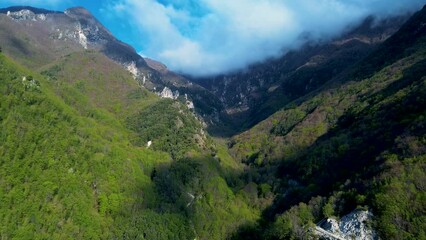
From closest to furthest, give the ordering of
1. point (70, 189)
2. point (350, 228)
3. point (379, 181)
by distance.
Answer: point (350, 228) → point (379, 181) → point (70, 189)

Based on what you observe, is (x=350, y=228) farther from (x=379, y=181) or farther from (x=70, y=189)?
(x=70, y=189)

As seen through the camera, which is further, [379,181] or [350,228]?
[379,181]

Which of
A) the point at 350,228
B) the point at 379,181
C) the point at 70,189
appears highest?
the point at 70,189

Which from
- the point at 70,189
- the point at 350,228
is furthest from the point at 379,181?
the point at 70,189

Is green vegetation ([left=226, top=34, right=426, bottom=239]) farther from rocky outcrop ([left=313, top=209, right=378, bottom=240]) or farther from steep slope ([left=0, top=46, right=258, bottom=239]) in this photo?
steep slope ([left=0, top=46, right=258, bottom=239])

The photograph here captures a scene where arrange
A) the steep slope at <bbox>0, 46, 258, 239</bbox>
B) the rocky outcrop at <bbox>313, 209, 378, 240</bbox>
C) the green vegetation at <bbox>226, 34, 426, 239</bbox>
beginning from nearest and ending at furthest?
the green vegetation at <bbox>226, 34, 426, 239</bbox> → the rocky outcrop at <bbox>313, 209, 378, 240</bbox> → the steep slope at <bbox>0, 46, 258, 239</bbox>

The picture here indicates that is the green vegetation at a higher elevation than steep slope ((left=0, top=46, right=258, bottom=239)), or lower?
lower

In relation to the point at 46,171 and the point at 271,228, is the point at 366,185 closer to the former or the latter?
the point at 271,228

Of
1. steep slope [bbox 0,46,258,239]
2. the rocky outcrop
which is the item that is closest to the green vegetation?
the rocky outcrop

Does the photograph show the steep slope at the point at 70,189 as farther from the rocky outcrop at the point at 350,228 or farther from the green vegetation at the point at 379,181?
the rocky outcrop at the point at 350,228
